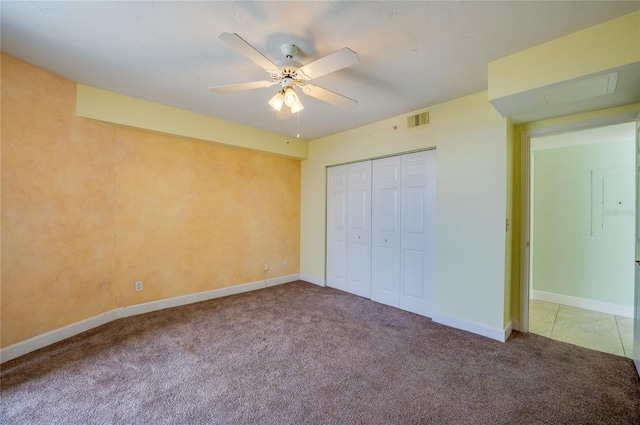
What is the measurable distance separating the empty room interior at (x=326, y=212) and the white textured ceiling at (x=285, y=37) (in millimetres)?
20

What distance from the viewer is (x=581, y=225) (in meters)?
3.76

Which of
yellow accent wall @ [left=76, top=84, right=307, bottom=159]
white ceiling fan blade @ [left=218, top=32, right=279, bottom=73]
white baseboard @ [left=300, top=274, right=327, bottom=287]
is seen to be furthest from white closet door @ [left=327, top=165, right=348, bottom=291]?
white ceiling fan blade @ [left=218, top=32, right=279, bottom=73]

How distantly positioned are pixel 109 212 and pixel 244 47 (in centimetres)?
280

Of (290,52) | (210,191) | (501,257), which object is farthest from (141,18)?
(501,257)

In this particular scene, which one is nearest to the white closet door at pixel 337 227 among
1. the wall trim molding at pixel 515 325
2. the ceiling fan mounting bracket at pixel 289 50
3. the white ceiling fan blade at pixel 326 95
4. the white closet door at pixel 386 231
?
the white closet door at pixel 386 231

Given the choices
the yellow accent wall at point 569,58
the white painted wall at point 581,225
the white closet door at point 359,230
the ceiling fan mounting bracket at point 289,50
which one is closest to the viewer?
the yellow accent wall at point 569,58

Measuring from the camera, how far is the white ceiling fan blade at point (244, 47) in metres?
1.48

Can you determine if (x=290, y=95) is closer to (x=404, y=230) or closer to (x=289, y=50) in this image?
(x=289, y=50)

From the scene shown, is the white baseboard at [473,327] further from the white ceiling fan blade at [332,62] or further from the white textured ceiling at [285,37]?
the white ceiling fan blade at [332,62]

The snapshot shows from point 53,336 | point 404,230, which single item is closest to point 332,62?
point 404,230

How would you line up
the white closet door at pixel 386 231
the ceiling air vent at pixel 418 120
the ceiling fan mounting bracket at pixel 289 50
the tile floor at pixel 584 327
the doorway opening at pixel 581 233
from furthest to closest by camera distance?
the white closet door at pixel 386 231 → the ceiling air vent at pixel 418 120 → the doorway opening at pixel 581 233 → the tile floor at pixel 584 327 → the ceiling fan mounting bracket at pixel 289 50

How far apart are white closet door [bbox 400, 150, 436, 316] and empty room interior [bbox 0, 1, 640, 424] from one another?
0.03 m

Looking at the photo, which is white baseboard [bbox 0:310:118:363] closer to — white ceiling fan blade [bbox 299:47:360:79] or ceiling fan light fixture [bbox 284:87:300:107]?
ceiling fan light fixture [bbox 284:87:300:107]

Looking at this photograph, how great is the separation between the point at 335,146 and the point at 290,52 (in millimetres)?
2544
